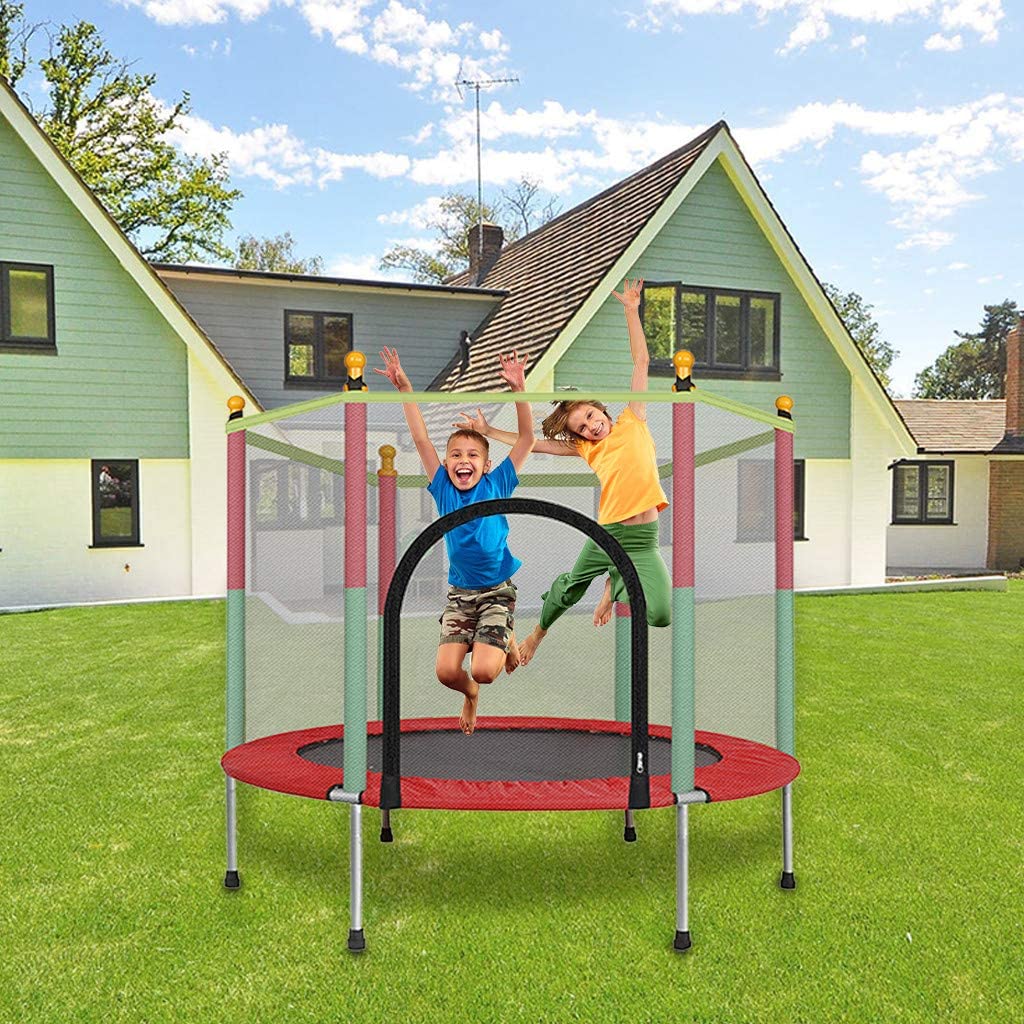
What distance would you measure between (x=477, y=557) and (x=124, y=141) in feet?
91.5

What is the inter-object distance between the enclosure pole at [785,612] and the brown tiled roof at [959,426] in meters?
20.2

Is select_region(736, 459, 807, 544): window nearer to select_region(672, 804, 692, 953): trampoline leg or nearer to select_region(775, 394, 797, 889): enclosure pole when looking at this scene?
select_region(775, 394, 797, 889): enclosure pole

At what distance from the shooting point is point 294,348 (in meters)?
17.2

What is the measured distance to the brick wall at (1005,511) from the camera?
24.8 metres

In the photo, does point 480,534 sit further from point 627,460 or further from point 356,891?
point 356,891

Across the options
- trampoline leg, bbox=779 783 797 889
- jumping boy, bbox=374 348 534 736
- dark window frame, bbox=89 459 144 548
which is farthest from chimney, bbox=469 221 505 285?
trampoline leg, bbox=779 783 797 889

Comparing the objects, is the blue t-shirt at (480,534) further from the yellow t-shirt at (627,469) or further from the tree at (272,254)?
the tree at (272,254)

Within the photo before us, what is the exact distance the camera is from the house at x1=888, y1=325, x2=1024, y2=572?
976 inches

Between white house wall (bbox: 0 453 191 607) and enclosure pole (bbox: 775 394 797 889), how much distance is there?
491 inches


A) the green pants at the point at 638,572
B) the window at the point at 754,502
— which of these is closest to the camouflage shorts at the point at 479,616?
the green pants at the point at 638,572

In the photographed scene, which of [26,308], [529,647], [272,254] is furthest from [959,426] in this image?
[272,254]

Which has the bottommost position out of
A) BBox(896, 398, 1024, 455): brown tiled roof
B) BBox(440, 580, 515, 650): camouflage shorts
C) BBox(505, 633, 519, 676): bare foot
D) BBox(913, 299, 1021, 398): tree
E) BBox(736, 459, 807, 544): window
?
BBox(505, 633, 519, 676): bare foot

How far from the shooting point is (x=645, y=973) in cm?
368

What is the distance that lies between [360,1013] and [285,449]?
243 centimetres
